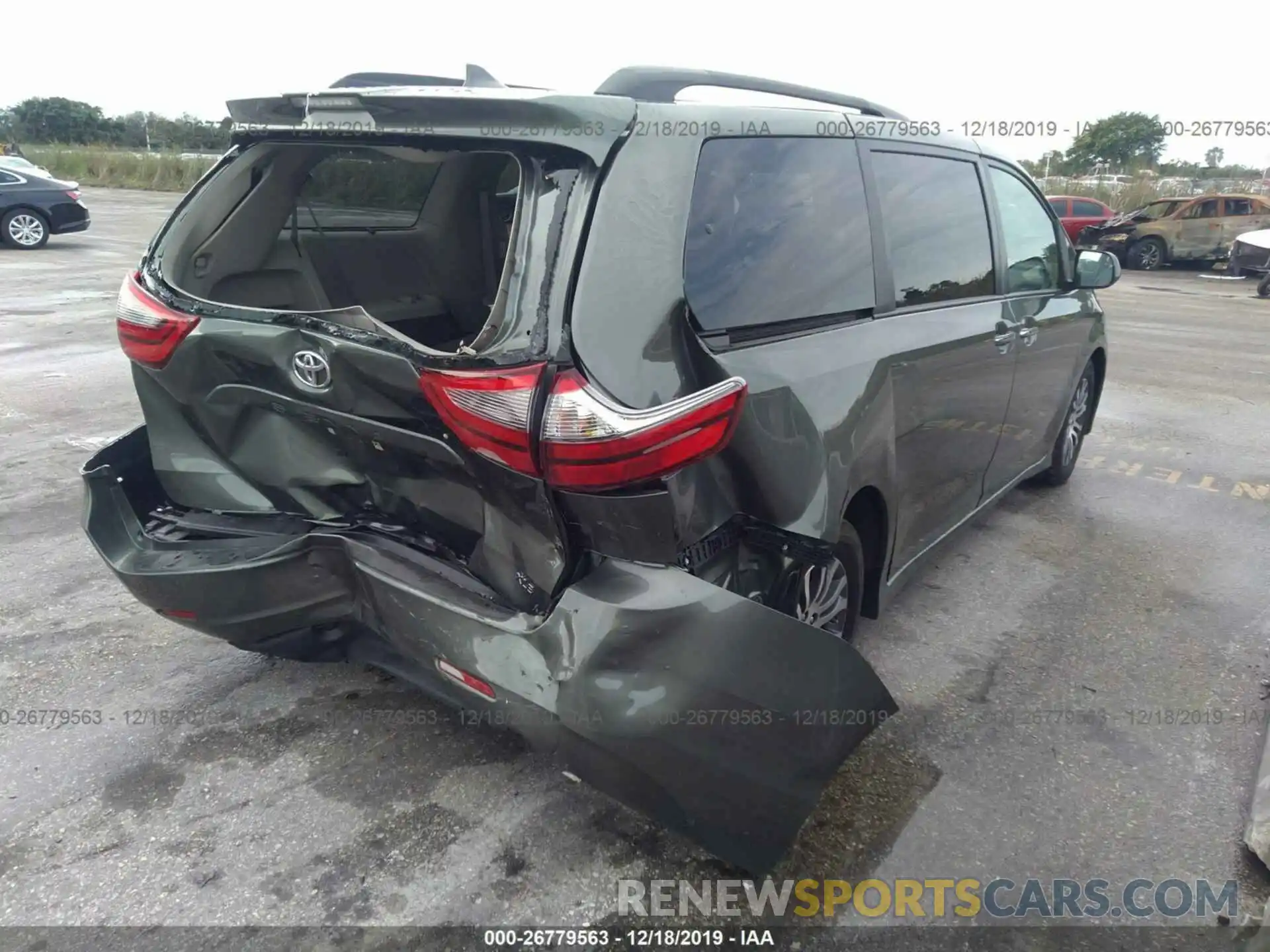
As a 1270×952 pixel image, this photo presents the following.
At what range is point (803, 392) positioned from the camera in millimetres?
2393

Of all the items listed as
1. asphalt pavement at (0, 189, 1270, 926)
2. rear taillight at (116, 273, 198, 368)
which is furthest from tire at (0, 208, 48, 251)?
rear taillight at (116, 273, 198, 368)

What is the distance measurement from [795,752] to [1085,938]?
873 millimetres

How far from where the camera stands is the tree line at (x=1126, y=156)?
96.1 feet

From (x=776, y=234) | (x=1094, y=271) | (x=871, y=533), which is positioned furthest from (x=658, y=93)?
(x=1094, y=271)

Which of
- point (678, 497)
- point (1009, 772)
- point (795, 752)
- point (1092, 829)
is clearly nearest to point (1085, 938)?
point (1092, 829)

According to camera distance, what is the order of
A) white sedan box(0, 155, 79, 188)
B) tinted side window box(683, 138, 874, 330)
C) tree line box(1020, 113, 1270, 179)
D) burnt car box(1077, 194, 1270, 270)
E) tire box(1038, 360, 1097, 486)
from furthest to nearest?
tree line box(1020, 113, 1270, 179) → burnt car box(1077, 194, 1270, 270) → white sedan box(0, 155, 79, 188) → tire box(1038, 360, 1097, 486) → tinted side window box(683, 138, 874, 330)

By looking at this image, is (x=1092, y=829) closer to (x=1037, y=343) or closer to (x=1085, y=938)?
(x=1085, y=938)

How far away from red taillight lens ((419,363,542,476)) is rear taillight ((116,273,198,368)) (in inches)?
36.3

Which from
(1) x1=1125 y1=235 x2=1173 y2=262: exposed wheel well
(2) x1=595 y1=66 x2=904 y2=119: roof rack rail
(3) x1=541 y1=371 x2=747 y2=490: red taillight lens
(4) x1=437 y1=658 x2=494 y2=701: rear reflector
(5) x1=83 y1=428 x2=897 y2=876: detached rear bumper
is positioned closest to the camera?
(3) x1=541 y1=371 x2=747 y2=490: red taillight lens

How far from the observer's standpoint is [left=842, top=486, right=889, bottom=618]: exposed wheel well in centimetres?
279

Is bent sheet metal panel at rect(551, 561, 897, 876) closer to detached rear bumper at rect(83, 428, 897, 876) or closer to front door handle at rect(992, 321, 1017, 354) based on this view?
detached rear bumper at rect(83, 428, 897, 876)

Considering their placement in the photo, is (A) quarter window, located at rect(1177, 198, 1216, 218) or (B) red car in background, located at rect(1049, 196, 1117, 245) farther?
(B) red car in background, located at rect(1049, 196, 1117, 245)

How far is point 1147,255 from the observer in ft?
69.0

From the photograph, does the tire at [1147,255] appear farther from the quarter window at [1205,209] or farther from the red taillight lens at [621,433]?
the red taillight lens at [621,433]
